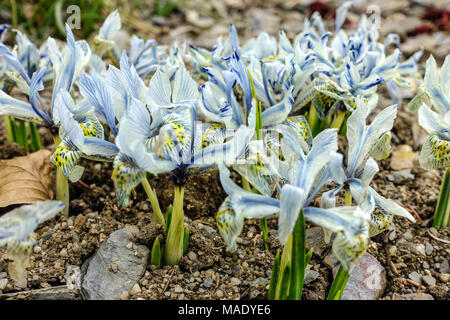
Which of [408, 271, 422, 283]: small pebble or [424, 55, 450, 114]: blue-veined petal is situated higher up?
[424, 55, 450, 114]: blue-veined petal

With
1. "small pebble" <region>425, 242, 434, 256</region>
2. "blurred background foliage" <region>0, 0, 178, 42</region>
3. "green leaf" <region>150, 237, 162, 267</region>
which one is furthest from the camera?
"blurred background foliage" <region>0, 0, 178, 42</region>

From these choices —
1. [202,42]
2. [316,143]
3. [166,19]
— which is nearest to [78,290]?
[316,143]

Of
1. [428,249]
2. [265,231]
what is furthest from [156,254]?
[428,249]

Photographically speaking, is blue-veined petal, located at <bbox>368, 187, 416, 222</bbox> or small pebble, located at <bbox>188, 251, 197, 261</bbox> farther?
small pebble, located at <bbox>188, 251, 197, 261</bbox>

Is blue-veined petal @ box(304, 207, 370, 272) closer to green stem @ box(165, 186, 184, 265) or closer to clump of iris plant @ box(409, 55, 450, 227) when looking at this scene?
green stem @ box(165, 186, 184, 265)

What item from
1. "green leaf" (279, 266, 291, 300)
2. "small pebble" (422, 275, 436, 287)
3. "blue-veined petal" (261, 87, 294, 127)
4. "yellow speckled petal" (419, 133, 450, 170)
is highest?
"blue-veined petal" (261, 87, 294, 127)

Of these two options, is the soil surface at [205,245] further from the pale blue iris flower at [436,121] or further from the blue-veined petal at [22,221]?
the blue-veined petal at [22,221]

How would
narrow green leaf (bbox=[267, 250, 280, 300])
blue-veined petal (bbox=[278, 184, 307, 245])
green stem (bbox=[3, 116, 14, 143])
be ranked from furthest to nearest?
1. green stem (bbox=[3, 116, 14, 143])
2. narrow green leaf (bbox=[267, 250, 280, 300])
3. blue-veined petal (bbox=[278, 184, 307, 245])

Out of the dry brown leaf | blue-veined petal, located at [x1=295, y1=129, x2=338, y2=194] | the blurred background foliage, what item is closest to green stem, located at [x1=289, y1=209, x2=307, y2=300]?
blue-veined petal, located at [x1=295, y1=129, x2=338, y2=194]

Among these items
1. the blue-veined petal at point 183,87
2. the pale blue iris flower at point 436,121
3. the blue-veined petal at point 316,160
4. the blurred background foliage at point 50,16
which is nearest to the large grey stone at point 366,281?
the pale blue iris flower at point 436,121
